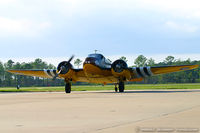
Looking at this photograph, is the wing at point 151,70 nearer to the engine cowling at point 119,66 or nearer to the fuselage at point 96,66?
the engine cowling at point 119,66

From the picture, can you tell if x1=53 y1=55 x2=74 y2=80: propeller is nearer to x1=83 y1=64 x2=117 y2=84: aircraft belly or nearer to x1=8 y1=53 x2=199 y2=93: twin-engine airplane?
x1=8 y1=53 x2=199 y2=93: twin-engine airplane

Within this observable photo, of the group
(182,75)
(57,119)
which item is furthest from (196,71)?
(57,119)

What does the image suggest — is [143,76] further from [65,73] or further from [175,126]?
[175,126]

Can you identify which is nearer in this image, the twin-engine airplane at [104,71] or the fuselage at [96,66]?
the fuselage at [96,66]

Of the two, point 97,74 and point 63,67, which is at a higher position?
point 63,67

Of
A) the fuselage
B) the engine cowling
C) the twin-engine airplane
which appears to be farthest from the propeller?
the engine cowling

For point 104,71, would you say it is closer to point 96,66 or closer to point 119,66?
point 96,66

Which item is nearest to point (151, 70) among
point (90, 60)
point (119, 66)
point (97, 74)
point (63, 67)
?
point (119, 66)

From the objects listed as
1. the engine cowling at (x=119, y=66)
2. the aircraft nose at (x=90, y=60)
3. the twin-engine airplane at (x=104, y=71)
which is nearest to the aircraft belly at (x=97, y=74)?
the twin-engine airplane at (x=104, y=71)

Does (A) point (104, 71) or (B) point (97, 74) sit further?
(B) point (97, 74)

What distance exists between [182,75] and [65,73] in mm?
136054

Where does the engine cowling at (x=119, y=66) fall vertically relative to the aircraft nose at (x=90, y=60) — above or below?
below

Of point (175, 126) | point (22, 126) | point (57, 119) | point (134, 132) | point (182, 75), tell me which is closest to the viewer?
point (134, 132)

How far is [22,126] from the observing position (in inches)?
407
